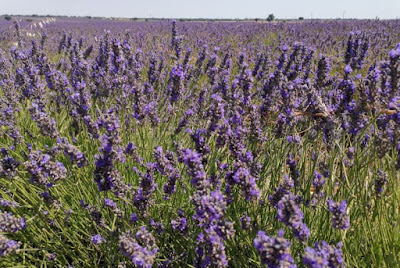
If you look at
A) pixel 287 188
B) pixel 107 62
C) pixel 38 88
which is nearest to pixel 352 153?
pixel 287 188

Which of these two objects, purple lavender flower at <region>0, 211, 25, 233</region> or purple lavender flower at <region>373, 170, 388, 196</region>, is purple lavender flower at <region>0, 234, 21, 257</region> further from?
purple lavender flower at <region>373, 170, 388, 196</region>

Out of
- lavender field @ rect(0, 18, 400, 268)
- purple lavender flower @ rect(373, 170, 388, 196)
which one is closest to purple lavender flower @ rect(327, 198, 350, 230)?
lavender field @ rect(0, 18, 400, 268)

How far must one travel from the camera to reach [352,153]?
1.84 metres

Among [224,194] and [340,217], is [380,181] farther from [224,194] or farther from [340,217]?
[224,194]

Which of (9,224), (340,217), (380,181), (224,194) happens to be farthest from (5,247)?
(380,181)

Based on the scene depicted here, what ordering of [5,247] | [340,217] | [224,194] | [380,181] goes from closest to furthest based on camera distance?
[340,217] → [5,247] → [380,181] → [224,194]

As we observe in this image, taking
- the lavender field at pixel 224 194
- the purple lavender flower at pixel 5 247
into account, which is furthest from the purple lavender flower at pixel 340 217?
the purple lavender flower at pixel 5 247

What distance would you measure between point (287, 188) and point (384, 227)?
0.55 m

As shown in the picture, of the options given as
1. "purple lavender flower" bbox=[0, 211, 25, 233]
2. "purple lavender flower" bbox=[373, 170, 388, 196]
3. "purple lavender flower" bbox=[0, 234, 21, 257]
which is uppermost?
"purple lavender flower" bbox=[373, 170, 388, 196]

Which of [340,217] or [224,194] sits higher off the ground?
[340,217]

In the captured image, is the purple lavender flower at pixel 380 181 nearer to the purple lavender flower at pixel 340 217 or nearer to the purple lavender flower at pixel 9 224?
the purple lavender flower at pixel 340 217

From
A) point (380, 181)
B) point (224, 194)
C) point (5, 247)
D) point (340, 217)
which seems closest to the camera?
point (340, 217)

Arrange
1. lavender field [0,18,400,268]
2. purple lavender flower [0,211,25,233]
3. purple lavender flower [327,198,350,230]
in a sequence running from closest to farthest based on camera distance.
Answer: purple lavender flower [327,198,350,230], lavender field [0,18,400,268], purple lavender flower [0,211,25,233]

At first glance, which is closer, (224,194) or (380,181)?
(380,181)
